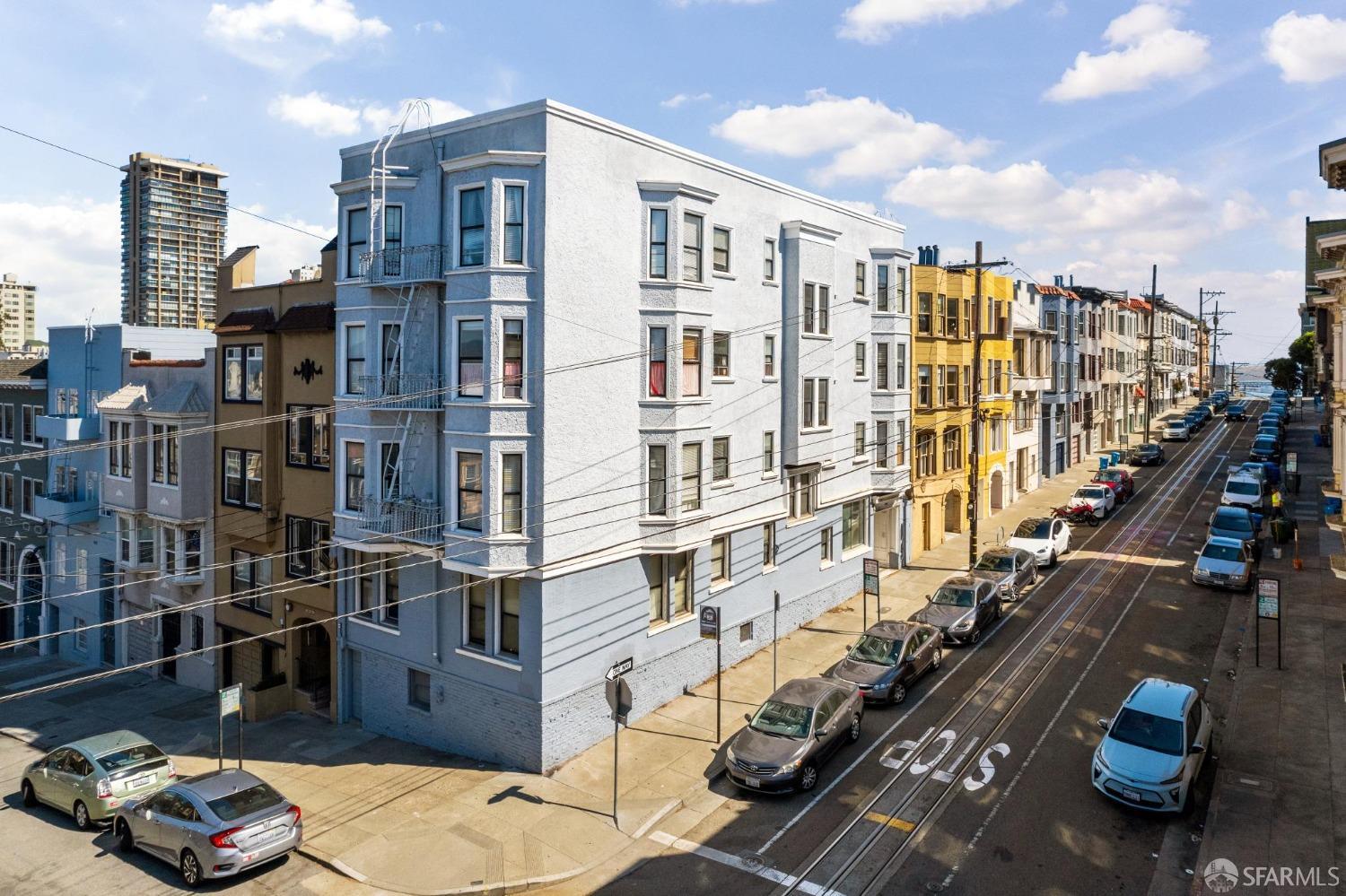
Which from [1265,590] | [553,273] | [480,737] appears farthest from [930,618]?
[553,273]

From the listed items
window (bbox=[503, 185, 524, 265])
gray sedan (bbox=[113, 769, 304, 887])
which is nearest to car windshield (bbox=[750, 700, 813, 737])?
gray sedan (bbox=[113, 769, 304, 887])

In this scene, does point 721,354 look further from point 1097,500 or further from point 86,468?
point 1097,500

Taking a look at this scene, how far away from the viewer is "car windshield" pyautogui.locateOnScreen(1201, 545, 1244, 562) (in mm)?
30438

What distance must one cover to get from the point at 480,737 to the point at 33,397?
99.1 feet

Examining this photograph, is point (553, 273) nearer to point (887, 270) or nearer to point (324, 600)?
point (324, 600)

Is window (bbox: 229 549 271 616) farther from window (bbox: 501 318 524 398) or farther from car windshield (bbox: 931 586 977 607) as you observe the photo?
car windshield (bbox: 931 586 977 607)

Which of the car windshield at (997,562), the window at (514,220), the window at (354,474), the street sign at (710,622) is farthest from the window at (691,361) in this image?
the car windshield at (997,562)

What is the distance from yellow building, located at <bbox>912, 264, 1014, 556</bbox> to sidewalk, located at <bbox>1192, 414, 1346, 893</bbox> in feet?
41.0

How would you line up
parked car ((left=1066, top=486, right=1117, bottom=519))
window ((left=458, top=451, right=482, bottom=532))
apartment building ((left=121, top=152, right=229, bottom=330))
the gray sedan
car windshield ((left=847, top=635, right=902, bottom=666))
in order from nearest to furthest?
1. the gray sedan
2. window ((left=458, top=451, right=482, bottom=532))
3. car windshield ((left=847, top=635, right=902, bottom=666))
4. parked car ((left=1066, top=486, right=1117, bottom=519))
5. apartment building ((left=121, top=152, right=229, bottom=330))

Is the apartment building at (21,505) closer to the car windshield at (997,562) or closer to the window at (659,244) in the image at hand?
the window at (659,244)

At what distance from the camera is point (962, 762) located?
18.2 m

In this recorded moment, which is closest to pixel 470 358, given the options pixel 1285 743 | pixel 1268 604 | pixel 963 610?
pixel 963 610

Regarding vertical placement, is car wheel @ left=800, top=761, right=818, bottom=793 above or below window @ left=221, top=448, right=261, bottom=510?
below

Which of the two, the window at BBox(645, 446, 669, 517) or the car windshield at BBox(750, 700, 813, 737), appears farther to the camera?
the window at BBox(645, 446, 669, 517)
